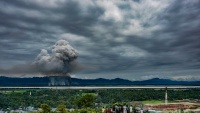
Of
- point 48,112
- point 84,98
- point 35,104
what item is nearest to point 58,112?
point 48,112

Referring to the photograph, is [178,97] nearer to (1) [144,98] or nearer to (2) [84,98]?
(1) [144,98]

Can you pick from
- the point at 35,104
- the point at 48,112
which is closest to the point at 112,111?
the point at 48,112

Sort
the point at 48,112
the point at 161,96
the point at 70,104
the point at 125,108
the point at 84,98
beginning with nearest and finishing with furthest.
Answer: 1. the point at 125,108
2. the point at 48,112
3. the point at 84,98
4. the point at 70,104
5. the point at 161,96

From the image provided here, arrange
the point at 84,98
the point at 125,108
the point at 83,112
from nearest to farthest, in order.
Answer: the point at 125,108 → the point at 83,112 → the point at 84,98

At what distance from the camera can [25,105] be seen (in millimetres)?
102625

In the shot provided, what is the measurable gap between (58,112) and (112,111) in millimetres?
15920

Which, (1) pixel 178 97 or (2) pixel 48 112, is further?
(1) pixel 178 97

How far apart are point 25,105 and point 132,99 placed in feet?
140

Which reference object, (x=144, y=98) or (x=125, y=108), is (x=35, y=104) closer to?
(x=144, y=98)

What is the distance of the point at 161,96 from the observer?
127688 mm

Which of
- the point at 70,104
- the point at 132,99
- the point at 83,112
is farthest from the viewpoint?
the point at 132,99

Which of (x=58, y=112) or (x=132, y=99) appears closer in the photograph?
(x=58, y=112)

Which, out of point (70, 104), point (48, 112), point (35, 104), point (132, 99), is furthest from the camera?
point (132, 99)

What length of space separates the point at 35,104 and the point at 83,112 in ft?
207
